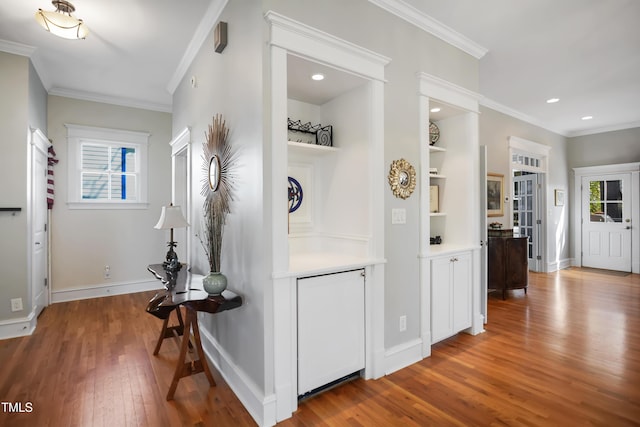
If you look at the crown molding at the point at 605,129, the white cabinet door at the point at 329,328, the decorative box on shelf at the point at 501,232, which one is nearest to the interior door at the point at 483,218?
the decorative box on shelf at the point at 501,232

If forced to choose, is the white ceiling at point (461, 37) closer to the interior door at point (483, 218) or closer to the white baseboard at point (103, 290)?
the interior door at point (483, 218)

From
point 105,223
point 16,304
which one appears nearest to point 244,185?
point 16,304

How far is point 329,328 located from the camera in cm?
218

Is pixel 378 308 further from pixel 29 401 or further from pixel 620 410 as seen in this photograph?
pixel 29 401

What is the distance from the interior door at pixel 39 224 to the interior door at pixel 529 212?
7691 millimetres

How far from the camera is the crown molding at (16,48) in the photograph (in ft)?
10.4

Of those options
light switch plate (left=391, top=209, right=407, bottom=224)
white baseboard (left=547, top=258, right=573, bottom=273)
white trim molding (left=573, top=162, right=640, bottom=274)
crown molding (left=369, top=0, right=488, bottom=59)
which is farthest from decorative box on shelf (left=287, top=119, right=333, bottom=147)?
white trim molding (left=573, top=162, right=640, bottom=274)

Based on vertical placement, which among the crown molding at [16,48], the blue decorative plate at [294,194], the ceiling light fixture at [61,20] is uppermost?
the crown molding at [16,48]

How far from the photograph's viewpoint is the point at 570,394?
7.18ft

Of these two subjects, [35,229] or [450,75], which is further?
[35,229]

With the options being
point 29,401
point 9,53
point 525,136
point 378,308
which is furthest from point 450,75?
point 9,53

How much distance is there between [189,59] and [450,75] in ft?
8.58

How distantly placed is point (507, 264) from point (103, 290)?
231 inches

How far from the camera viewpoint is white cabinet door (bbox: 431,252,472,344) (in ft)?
9.37
